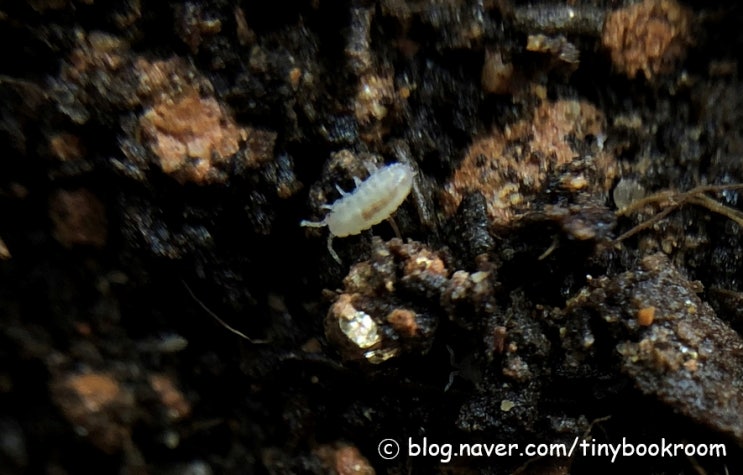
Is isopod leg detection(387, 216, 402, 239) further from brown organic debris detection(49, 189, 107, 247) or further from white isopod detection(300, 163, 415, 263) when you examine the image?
brown organic debris detection(49, 189, 107, 247)

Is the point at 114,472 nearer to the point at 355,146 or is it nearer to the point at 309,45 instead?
the point at 355,146

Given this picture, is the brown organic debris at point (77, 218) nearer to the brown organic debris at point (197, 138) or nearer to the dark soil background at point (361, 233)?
the dark soil background at point (361, 233)

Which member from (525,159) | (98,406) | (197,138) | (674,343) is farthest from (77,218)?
(674,343)

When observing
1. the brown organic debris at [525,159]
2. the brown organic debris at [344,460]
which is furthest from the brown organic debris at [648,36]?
the brown organic debris at [344,460]

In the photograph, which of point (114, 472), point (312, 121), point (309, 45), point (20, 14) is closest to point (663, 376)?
point (312, 121)

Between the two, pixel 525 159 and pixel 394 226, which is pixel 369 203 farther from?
pixel 525 159

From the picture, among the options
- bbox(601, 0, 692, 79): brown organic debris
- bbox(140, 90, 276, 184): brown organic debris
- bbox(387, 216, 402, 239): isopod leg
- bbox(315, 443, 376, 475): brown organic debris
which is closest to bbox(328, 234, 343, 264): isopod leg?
bbox(387, 216, 402, 239): isopod leg
